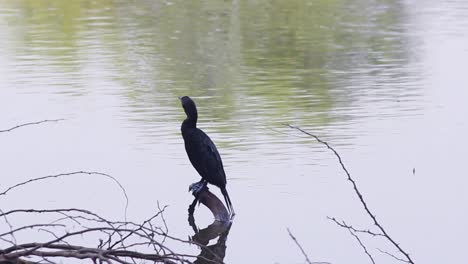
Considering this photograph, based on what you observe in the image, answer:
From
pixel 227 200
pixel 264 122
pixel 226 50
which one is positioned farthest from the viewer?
pixel 226 50

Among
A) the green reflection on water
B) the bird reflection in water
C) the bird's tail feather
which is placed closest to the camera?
the bird reflection in water

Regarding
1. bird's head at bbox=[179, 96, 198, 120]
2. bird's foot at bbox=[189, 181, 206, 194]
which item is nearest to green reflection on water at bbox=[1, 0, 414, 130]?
bird's foot at bbox=[189, 181, 206, 194]

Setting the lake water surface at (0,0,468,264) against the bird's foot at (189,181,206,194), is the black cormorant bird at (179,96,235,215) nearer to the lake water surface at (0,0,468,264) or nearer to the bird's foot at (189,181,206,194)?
the bird's foot at (189,181,206,194)

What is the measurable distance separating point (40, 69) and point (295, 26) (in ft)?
20.4

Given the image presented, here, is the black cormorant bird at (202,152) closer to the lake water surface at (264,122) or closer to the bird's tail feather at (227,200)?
the bird's tail feather at (227,200)

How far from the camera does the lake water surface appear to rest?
22.6 ft

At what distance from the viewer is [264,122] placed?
33.6 feet

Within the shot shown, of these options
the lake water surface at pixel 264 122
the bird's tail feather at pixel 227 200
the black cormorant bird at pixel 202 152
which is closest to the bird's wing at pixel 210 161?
A: the black cormorant bird at pixel 202 152

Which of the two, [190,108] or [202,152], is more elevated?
[190,108]

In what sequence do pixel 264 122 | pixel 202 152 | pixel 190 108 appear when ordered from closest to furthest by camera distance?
1. pixel 190 108
2. pixel 202 152
3. pixel 264 122

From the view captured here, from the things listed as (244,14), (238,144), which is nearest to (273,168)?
(238,144)

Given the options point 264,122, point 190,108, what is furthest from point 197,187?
point 264,122

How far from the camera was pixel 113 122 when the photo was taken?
10.5 meters

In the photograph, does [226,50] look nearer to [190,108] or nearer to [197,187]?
[197,187]
